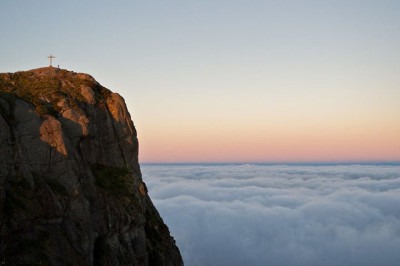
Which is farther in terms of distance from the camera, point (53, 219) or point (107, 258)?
point (107, 258)

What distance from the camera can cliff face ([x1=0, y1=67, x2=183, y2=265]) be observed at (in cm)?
2259

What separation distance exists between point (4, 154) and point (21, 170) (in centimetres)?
141

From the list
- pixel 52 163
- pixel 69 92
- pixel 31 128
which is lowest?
pixel 52 163

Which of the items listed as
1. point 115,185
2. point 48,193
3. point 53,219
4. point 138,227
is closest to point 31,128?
point 48,193

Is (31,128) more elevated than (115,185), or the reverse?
(31,128)

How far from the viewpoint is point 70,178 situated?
27312 mm

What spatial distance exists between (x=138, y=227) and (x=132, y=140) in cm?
917

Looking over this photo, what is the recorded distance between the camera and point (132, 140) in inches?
1551

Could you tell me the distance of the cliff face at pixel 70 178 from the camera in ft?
74.1

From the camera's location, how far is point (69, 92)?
113 feet

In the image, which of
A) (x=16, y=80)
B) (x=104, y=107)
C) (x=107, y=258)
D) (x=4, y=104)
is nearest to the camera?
(x=4, y=104)

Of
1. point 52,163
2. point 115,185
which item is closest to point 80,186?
point 52,163

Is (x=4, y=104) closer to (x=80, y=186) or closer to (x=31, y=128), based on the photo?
(x=31, y=128)

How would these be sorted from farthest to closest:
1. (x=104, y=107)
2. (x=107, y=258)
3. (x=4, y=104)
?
(x=104, y=107)
(x=107, y=258)
(x=4, y=104)
